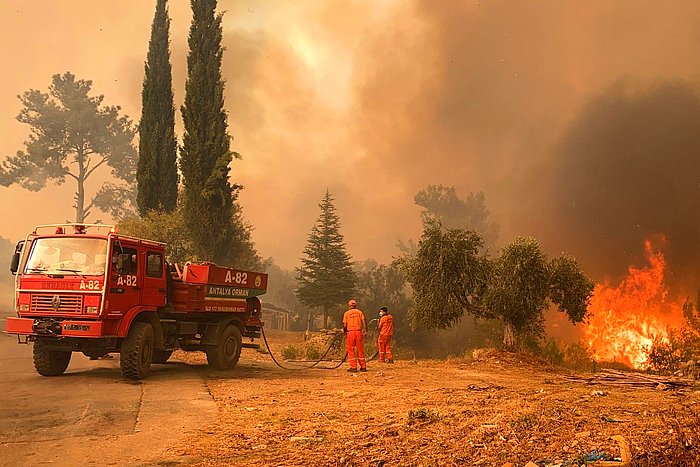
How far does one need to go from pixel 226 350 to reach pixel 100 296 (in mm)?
4675

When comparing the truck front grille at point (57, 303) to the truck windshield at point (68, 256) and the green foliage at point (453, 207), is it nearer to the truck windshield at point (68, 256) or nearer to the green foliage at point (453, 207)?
the truck windshield at point (68, 256)

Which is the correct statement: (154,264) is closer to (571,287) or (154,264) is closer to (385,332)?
(385,332)

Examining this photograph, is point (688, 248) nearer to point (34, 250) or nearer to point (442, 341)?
point (442, 341)

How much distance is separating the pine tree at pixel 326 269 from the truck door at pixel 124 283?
3162 centimetres

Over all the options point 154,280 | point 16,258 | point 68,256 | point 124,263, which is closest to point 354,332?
point 154,280

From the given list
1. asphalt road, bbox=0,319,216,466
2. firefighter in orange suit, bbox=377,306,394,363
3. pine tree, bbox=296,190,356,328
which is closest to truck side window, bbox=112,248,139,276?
asphalt road, bbox=0,319,216,466

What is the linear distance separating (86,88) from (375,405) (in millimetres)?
59775

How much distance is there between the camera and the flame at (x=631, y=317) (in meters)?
33.7

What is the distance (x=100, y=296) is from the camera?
12000 millimetres

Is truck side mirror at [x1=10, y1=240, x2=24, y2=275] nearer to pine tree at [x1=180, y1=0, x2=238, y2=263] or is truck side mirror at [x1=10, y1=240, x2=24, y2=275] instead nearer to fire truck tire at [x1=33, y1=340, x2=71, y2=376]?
fire truck tire at [x1=33, y1=340, x2=71, y2=376]

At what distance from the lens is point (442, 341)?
149ft

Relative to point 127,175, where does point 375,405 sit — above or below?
below

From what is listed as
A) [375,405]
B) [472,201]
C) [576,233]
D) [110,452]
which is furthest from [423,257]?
[472,201]

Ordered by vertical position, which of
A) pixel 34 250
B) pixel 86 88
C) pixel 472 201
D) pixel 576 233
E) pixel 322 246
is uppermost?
pixel 86 88
